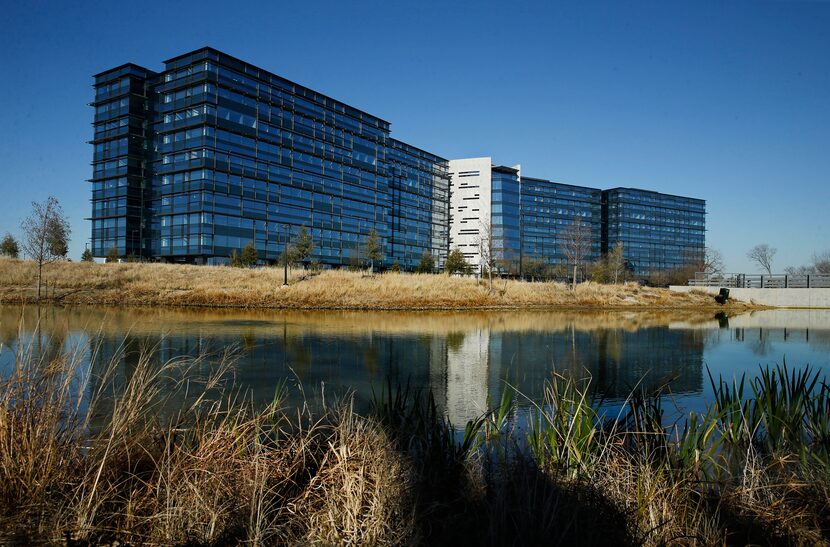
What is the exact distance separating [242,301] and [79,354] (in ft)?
99.2

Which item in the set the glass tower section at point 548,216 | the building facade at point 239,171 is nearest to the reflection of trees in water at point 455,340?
the building facade at point 239,171

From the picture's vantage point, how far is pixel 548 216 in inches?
4596

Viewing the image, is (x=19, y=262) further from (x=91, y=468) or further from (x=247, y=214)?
(x=91, y=468)

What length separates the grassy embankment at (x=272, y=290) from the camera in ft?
110

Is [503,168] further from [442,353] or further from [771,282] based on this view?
[442,353]

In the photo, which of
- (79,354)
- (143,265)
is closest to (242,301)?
(143,265)

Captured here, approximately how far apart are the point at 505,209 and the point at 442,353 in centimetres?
9532

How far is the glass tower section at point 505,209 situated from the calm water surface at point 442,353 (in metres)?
82.2

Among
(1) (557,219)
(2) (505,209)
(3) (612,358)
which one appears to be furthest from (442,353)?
(1) (557,219)

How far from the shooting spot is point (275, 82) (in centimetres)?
7144

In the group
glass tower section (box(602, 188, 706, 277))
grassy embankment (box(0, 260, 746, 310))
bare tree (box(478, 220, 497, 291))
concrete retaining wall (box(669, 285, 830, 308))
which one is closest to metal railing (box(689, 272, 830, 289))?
concrete retaining wall (box(669, 285, 830, 308))

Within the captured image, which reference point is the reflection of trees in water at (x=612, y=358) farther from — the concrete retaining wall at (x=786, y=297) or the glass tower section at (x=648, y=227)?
the glass tower section at (x=648, y=227)

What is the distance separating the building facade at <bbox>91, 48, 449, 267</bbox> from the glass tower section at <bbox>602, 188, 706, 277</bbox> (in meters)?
68.9

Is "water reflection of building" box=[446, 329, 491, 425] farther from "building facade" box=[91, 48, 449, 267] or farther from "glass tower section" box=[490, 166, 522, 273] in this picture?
"glass tower section" box=[490, 166, 522, 273]
